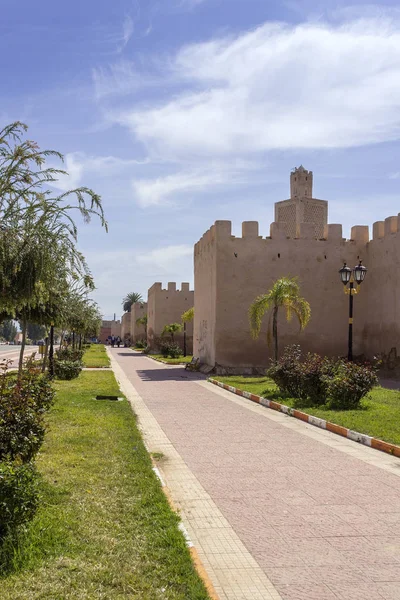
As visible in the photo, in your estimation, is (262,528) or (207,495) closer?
(262,528)

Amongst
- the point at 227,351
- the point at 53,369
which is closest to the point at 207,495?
the point at 53,369

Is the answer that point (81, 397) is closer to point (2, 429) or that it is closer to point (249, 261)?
point (2, 429)

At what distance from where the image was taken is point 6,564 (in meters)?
3.92

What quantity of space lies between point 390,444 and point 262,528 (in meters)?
4.27

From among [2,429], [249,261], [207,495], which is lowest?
[207,495]

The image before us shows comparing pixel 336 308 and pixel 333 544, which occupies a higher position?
pixel 336 308

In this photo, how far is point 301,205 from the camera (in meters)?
52.5

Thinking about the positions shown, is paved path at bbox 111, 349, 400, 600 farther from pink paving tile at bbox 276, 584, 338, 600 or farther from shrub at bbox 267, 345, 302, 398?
shrub at bbox 267, 345, 302, 398

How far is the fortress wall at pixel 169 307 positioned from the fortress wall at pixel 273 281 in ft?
78.1

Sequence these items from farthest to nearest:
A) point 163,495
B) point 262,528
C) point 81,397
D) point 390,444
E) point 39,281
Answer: point 81,397
point 390,444
point 39,281
point 163,495
point 262,528

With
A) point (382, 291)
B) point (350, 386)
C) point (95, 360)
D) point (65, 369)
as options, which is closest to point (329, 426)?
point (350, 386)

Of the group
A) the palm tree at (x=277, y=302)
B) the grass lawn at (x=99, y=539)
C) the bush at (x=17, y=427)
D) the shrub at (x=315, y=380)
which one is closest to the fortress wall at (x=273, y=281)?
the palm tree at (x=277, y=302)

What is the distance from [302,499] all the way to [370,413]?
6168mm

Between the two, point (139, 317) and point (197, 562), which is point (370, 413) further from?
point (139, 317)
